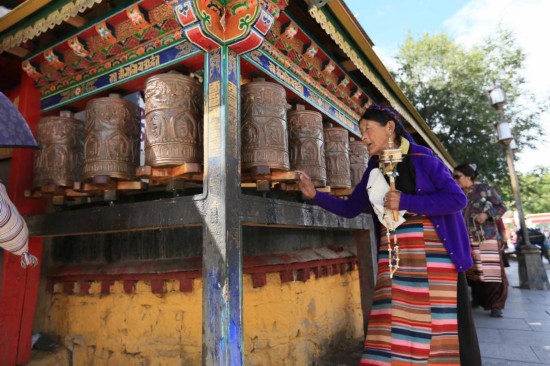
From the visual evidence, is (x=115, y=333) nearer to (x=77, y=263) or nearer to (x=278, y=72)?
(x=77, y=263)

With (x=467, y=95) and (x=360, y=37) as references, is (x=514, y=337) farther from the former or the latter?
(x=467, y=95)

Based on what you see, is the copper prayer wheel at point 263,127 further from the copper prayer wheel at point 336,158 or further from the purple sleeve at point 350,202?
the copper prayer wheel at point 336,158

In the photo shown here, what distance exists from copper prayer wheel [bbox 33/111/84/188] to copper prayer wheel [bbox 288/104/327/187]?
5.90 feet

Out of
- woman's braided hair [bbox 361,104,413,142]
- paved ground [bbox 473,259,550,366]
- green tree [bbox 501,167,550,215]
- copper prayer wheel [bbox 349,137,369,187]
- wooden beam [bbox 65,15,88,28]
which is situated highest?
green tree [bbox 501,167,550,215]

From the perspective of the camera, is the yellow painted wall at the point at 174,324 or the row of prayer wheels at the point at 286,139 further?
the yellow painted wall at the point at 174,324

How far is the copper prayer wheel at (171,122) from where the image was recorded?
2316mm

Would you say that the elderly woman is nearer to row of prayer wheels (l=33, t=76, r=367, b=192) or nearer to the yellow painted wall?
the yellow painted wall

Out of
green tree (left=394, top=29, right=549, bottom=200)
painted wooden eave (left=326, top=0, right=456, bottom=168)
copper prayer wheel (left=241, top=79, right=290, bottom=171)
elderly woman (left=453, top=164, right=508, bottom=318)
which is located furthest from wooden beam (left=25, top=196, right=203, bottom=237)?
green tree (left=394, top=29, right=549, bottom=200)

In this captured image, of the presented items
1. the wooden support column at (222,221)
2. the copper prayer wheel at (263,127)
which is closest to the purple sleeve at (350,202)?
the copper prayer wheel at (263,127)

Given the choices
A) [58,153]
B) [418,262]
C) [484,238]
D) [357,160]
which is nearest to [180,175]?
[58,153]

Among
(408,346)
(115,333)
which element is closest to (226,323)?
(408,346)

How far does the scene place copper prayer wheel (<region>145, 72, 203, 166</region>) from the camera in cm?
232

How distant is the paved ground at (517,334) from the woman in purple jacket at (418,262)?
5.87ft

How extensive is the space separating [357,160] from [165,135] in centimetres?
255
